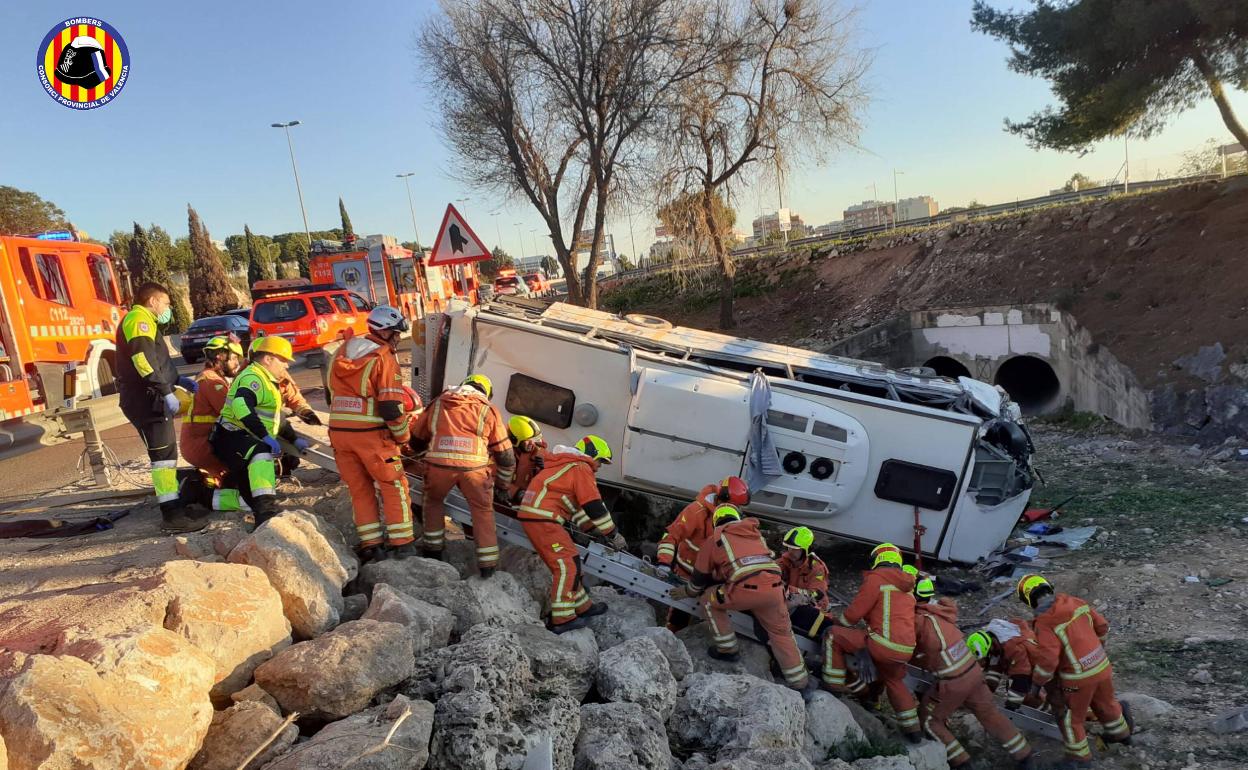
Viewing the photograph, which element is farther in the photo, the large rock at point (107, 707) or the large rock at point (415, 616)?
the large rock at point (415, 616)

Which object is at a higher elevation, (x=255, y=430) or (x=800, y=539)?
(x=255, y=430)

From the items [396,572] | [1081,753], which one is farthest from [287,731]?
[1081,753]

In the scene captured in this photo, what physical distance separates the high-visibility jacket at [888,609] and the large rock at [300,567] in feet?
9.91

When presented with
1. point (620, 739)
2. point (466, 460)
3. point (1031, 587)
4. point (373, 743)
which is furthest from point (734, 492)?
point (373, 743)

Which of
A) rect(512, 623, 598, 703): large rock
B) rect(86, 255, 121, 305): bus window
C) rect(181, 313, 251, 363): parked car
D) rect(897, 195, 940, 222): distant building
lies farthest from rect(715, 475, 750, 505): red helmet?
rect(897, 195, 940, 222): distant building

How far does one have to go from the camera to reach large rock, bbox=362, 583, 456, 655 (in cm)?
351

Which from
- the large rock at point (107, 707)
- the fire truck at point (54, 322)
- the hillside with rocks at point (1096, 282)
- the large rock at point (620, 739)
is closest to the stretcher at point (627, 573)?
the large rock at point (620, 739)

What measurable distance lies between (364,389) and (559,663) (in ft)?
6.45

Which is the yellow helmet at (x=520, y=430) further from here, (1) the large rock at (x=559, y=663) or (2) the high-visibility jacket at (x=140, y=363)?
(2) the high-visibility jacket at (x=140, y=363)

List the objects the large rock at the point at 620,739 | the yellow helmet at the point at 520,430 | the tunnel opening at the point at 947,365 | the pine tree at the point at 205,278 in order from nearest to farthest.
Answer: the large rock at the point at 620,739 → the yellow helmet at the point at 520,430 → the tunnel opening at the point at 947,365 → the pine tree at the point at 205,278

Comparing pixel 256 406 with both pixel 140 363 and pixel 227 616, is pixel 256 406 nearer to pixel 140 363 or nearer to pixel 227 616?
pixel 140 363

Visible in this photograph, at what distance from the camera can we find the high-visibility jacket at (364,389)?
14.4ft

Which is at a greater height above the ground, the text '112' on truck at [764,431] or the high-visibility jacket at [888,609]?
the text '112' on truck at [764,431]

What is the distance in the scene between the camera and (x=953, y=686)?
172 inches
